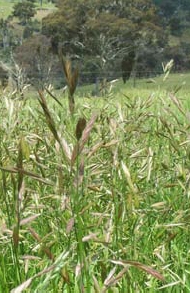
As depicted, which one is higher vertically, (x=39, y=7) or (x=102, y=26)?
(x=102, y=26)

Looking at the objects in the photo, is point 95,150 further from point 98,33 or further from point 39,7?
point 39,7

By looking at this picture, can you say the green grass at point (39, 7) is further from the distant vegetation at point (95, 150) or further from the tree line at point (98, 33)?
the tree line at point (98, 33)

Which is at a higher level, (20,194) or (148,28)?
(20,194)

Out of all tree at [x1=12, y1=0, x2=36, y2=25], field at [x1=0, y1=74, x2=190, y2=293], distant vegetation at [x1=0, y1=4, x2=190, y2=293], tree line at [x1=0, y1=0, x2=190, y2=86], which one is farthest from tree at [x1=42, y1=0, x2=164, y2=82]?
field at [x1=0, y1=74, x2=190, y2=293]

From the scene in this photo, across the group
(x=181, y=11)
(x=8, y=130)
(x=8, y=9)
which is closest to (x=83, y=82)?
(x=8, y=130)

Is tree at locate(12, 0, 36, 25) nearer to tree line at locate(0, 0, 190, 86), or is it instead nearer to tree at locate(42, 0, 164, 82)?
tree line at locate(0, 0, 190, 86)

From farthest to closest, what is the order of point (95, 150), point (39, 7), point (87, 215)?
point (39, 7), point (87, 215), point (95, 150)

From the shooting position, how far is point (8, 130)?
112 centimetres

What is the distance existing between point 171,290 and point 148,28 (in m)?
49.7

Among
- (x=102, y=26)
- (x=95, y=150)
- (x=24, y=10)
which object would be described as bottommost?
(x=24, y=10)

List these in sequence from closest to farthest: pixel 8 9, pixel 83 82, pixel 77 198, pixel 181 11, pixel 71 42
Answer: pixel 77 198
pixel 71 42
pixel 83 82
pixel 181 11
pixel 8 9

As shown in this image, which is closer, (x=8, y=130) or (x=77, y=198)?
(x=77, y=198)

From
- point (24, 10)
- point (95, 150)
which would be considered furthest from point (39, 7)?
point (95, 150)

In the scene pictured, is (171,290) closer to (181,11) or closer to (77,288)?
(77,288)
